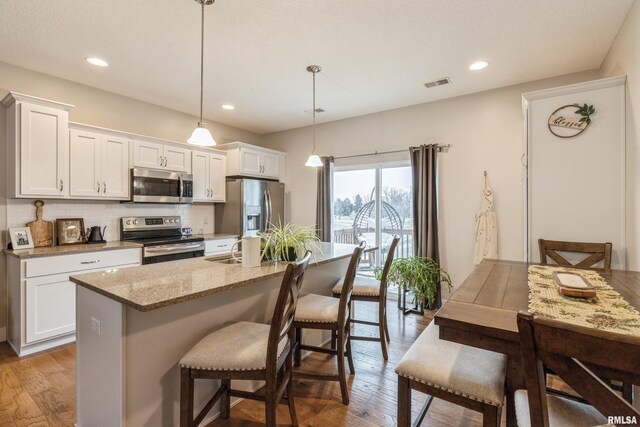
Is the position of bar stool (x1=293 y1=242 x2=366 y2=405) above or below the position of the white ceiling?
below

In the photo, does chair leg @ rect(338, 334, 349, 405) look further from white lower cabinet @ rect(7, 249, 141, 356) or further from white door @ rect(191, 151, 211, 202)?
white door @ rect(191, 151, 211, 202)

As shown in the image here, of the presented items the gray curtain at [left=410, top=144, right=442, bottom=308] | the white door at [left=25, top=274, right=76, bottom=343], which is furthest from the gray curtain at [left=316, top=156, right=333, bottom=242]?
the white door at [left=25, top=274, right=76, bottom=343]

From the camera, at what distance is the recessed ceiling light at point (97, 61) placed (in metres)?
2.91

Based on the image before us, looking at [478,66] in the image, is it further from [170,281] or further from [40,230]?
[40,230]

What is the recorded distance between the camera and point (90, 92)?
3.59 m

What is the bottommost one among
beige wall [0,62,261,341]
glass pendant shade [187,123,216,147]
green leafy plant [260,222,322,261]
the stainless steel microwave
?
green leafy plant [260,222,322,261]

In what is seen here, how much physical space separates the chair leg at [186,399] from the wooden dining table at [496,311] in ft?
3.86

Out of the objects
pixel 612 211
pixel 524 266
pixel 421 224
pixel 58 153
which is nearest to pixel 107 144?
pixel 58 153

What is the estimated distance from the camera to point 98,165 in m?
3.45

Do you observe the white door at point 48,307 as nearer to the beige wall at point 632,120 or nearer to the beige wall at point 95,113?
the beige wall at point 95,113

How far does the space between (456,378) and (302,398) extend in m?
1.20

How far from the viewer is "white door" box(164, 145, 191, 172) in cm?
408

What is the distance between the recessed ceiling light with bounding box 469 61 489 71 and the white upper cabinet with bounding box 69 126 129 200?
3969mm

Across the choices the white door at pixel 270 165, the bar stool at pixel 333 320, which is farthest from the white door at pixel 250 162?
the bar stool at pixel 333 320
